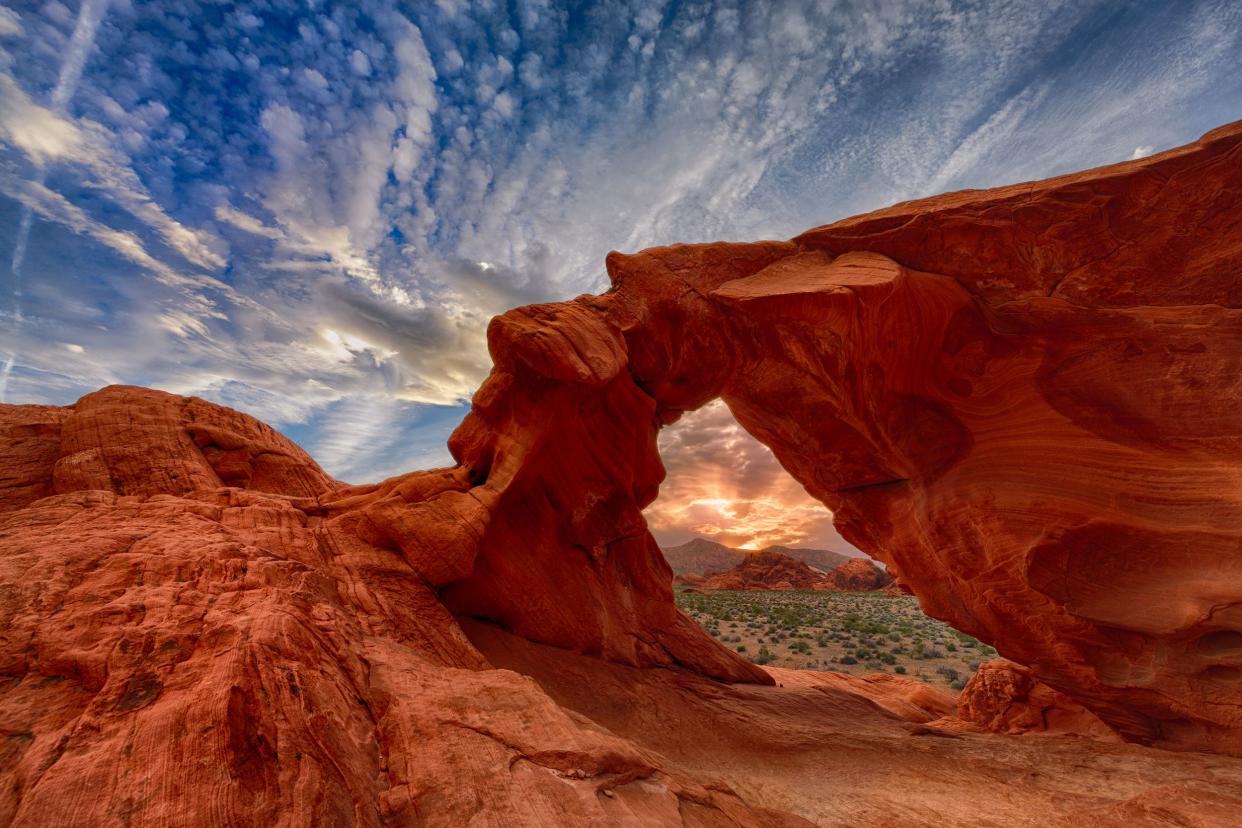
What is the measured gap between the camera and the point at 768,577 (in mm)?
73188

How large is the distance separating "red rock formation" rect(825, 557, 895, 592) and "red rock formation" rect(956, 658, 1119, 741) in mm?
58198

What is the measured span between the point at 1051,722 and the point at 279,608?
1869 centimetres

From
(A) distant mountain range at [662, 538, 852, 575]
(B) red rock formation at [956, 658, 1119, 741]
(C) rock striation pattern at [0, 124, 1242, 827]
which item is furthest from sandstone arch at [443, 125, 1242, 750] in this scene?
(A) distant mountain range at [662, 538, 852, 575]

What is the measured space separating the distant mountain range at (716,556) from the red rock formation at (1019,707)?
12504cm

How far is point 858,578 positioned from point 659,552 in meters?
66.4

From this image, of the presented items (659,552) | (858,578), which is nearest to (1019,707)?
(659,552)

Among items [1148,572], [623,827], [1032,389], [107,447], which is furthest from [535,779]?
[1032,389]

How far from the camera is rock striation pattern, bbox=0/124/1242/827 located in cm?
469

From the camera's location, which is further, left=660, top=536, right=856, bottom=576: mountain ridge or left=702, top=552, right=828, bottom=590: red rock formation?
left=660, top=536, right=856, bottom=576: mountain ridge

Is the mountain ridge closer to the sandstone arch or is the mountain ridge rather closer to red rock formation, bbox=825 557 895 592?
red rock formation, bbox=825 557 895 592

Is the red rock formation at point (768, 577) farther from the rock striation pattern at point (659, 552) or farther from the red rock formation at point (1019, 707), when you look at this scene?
the rock striation pattern at point (659, 552)

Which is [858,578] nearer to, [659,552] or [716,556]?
[659,552]

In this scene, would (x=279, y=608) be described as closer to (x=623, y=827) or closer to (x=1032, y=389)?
(x=623, y=827)

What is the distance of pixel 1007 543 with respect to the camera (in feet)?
37.3
